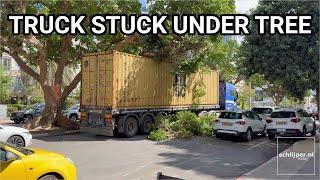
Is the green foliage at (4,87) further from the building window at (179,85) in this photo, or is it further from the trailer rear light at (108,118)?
the trailer rear light at (108,118)

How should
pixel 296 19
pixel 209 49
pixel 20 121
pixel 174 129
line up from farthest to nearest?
pixel 20 121 → pixel 209 49 → pixel 174 129 → pixel 296 19

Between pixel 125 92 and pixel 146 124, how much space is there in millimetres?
2297

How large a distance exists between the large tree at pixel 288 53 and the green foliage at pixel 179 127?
395cm

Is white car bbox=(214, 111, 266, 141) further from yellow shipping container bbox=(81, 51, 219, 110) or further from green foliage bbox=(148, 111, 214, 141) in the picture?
yellow shipping container bbox=(81, 51, 219, 110)

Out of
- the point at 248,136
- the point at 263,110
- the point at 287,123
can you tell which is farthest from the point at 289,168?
the point at 263,110

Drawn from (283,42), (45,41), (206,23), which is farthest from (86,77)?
(283,42)

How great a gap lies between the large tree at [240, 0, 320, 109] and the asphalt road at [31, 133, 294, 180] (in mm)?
2982

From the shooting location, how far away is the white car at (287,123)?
21.2 metres

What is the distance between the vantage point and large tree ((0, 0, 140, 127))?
22781mm

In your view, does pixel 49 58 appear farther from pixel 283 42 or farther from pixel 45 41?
pixel 283 42

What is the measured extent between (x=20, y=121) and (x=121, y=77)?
1642 centimetres

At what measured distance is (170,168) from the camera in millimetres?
13242

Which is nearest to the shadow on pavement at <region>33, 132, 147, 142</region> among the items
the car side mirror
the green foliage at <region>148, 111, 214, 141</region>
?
the green foliage at <region>148, 111, 214, 141</region>

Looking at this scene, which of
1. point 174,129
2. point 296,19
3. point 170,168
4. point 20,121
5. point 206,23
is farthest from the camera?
point 20,121
